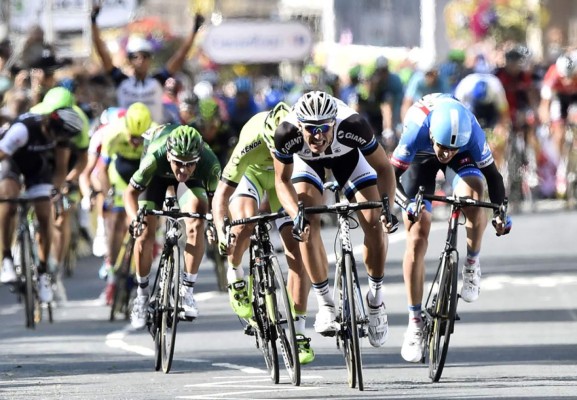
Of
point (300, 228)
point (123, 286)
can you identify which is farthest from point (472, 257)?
point (123, 286)

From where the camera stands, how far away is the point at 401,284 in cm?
2128

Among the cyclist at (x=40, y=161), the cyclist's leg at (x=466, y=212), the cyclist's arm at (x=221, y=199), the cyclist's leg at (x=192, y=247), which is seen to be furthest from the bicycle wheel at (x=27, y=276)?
the cyclist's leg at (x=466, y=212)

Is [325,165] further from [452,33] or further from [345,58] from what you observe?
[452,33]

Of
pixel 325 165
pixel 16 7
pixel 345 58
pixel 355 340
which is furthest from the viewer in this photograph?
pixel 345 58

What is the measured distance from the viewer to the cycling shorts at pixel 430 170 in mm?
14375

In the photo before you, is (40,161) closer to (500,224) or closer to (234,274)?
(234,274)

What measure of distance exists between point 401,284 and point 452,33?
39.4 metres

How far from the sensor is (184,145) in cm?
1456

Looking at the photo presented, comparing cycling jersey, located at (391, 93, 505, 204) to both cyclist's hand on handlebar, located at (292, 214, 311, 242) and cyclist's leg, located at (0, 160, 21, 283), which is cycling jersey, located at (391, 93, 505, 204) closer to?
cyclist's hand on handlebar, located at (292, 214, 311, 242)

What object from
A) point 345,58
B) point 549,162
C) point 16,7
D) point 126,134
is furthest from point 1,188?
point 345,58

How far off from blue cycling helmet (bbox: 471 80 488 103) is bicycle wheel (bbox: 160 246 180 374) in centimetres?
1098

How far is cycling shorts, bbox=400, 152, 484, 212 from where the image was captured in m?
14.4

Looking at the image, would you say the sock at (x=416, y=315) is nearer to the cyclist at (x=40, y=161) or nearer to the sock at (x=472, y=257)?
the sock at (x=472, y=257)

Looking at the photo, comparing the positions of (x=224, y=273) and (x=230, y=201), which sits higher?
(x=230, y=201)
